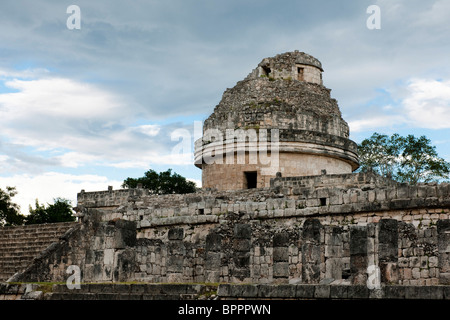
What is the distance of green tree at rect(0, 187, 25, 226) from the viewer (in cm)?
2834

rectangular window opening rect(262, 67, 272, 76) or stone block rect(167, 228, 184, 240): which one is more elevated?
rectangular window opening rect(262, 67, 272, 76)

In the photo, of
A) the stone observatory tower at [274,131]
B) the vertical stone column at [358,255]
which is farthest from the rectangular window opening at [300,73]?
the vertical stone column at [358,255]

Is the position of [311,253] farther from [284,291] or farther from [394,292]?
[394,292]

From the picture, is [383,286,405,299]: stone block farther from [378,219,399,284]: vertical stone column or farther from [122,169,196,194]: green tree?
[122,169,196,194]: green tree

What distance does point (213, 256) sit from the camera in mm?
12219

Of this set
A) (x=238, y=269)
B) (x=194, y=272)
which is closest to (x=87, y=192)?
(x=194, y=272)

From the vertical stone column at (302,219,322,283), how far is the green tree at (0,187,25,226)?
20.1 m

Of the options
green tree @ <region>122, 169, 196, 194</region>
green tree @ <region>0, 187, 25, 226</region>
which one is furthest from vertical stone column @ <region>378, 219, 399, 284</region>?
green tree @ <region>122, 169, 196, 194</region>

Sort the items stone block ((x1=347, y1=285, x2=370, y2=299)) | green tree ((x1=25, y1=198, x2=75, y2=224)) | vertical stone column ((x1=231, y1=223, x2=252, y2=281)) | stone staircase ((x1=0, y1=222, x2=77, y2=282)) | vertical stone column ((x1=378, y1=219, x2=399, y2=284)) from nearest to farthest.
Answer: stone block ((x1=347, y1=285, x2=370, y2=299)), vertical stone column ((x1=378, y1=219, x2=399, y2=284)), vertical stone column ((x1=231, y1=223, x2=252, y2=281)), stone staircase ((x1=0, y1=222, x2=77, y2=282)), green tree ((x1=25, y1=198, x2=75, y2=224))

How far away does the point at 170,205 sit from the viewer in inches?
786
